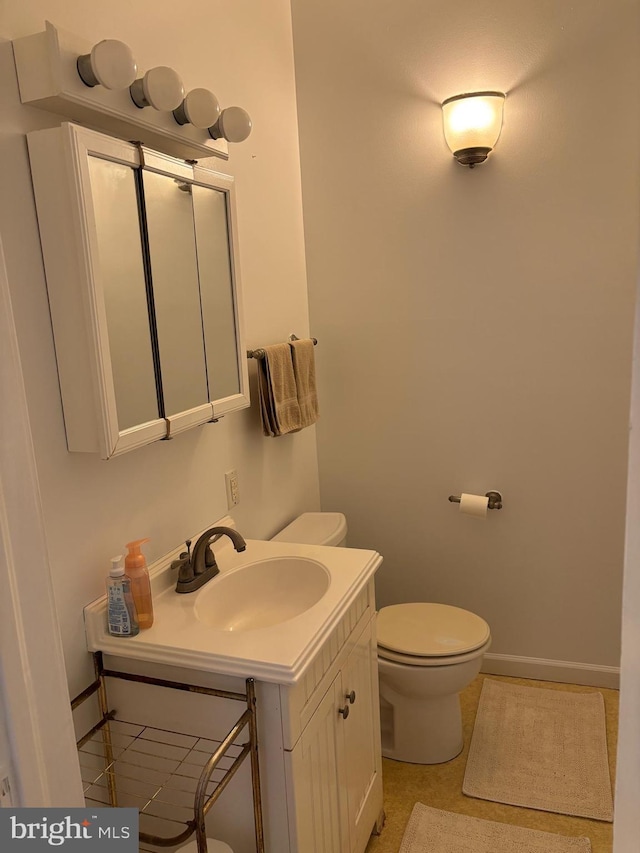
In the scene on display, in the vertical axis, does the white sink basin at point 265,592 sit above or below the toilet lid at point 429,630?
above

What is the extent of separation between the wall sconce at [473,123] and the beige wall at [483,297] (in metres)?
0.07

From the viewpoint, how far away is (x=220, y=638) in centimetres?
148

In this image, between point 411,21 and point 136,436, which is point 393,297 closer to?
point 411,21

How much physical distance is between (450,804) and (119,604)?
1285 millimetres

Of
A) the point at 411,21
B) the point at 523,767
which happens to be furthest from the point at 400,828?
the point at 411,21

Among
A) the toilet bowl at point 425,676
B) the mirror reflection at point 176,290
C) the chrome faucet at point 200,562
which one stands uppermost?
the mirror reflection at point 176,290

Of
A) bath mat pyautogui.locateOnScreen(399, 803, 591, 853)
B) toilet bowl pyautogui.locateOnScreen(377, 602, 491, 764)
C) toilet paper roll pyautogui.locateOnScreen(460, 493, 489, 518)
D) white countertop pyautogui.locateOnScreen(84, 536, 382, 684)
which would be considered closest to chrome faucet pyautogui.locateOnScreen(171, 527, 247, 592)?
white countertop pyautogui.locateOnScreen(84, 536, 382, 684)

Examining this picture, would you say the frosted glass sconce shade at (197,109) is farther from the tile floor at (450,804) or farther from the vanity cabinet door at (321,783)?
the tile floor at (450,804)

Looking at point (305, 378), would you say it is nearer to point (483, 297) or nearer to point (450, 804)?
point (483, 297)

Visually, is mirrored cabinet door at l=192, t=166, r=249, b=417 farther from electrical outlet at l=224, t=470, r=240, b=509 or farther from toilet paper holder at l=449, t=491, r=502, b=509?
toilet paper holder at l=449, t=491, r=502, b=509

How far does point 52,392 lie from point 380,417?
5.01ft

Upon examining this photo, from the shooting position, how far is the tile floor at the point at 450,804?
1.94 meters

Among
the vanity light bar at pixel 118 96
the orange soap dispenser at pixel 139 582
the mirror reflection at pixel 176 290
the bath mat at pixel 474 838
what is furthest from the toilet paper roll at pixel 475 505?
the vanity light bar at pixel 118 96

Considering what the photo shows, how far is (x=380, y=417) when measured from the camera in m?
2.69
